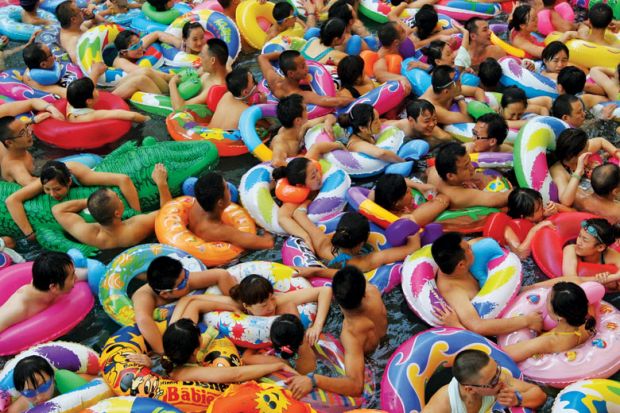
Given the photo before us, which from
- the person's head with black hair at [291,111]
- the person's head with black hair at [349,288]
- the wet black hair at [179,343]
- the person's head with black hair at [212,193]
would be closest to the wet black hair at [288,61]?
the person's head with black hair at [291,111]

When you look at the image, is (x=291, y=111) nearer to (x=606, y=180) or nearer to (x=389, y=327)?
(x=389, y=327)

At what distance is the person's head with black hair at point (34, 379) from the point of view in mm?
5652

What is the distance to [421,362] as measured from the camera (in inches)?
227

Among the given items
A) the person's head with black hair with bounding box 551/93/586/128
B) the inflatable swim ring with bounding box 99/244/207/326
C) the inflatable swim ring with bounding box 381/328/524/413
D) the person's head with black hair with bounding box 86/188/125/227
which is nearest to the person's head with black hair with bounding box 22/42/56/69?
the person's head with black hair with bounding box 86/188/125/227

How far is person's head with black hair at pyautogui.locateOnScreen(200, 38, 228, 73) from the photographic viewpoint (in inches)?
379

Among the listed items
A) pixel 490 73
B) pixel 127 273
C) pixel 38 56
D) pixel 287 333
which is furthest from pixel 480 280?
pixel 38 56

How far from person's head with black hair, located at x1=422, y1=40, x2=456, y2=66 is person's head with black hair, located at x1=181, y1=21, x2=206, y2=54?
3125mm

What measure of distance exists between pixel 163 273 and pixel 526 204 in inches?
135

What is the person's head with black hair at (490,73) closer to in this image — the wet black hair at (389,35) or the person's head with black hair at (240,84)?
the wet black hair at (389,35)

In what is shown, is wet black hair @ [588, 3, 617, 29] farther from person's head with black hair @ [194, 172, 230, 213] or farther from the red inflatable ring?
the red inflatable ring

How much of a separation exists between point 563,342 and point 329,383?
186cm

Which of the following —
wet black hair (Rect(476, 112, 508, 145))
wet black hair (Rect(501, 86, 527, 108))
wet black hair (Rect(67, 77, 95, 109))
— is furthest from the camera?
wet black hair (Rect(67, 77, 95, 109))

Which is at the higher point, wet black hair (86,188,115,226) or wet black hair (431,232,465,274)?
wet black hair (431,232,465,274)

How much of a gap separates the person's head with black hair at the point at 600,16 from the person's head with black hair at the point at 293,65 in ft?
12.7
